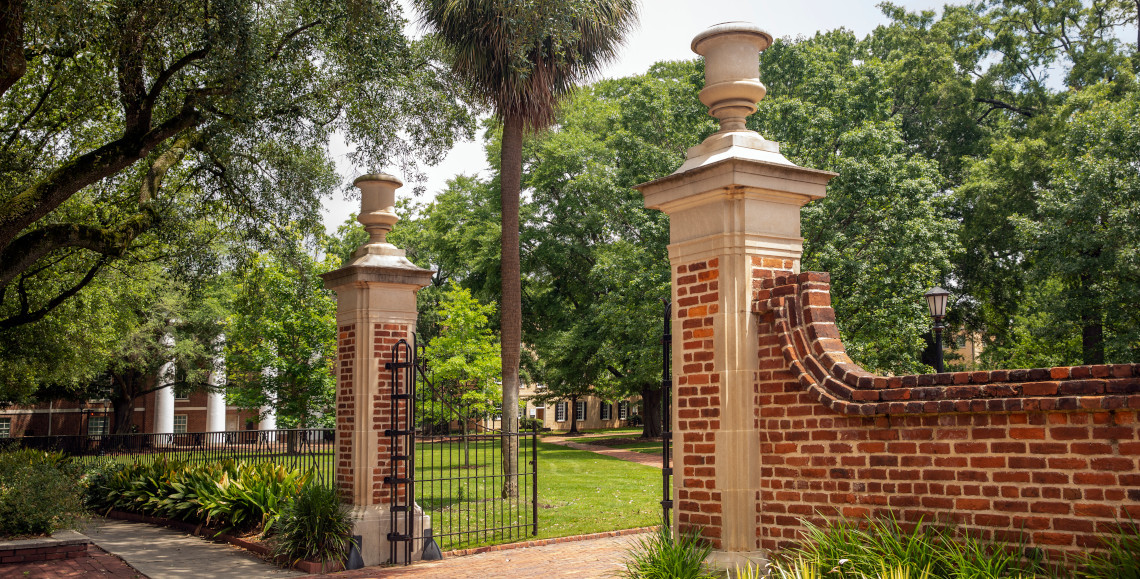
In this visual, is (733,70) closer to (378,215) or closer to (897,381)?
(897,381)

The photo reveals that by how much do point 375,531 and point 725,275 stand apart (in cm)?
593

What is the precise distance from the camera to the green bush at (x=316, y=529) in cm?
980

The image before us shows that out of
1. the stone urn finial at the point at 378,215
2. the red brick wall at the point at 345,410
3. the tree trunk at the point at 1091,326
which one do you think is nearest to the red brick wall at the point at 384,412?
the red brick wall at the point at 345,410

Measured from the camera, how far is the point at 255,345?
27266mm

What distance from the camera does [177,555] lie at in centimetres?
1119

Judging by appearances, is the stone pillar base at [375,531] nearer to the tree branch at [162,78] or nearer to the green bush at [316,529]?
the green bush at [316,529]

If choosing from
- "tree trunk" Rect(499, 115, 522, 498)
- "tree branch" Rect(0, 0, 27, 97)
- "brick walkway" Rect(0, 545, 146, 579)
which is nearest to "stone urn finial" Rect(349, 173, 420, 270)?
"tree branch" Rect(0, 0, 27, 97)

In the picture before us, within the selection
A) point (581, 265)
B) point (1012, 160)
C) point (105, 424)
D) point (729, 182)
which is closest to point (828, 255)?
point (1012, 160)

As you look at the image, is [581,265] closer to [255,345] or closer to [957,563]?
[255,345]

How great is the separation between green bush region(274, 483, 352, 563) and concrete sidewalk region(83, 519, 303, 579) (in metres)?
0.26

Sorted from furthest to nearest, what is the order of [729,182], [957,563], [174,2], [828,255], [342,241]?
1. [342,241]
2. [828,255]
3. [174,2]
4. [729,182]
5. [957,563]

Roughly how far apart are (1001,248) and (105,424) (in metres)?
46.0

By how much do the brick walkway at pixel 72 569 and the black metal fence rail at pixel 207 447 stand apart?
2.39 m

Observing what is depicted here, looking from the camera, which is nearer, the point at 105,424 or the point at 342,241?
the point at 342,241
